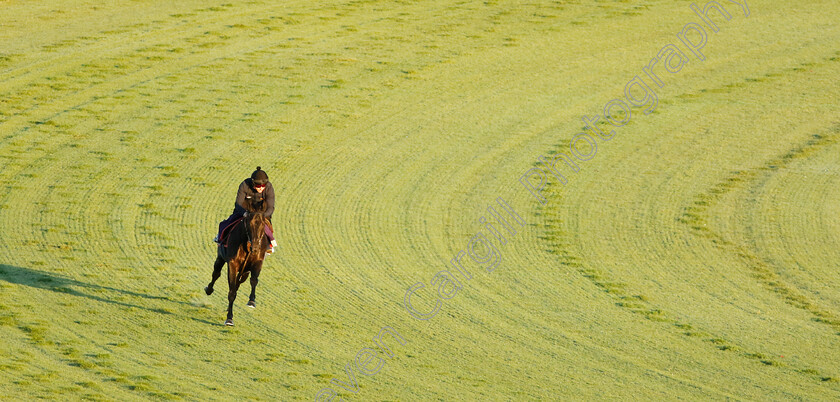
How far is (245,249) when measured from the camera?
10766mm

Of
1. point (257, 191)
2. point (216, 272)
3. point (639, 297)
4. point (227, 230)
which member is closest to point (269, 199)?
point (257, 191)

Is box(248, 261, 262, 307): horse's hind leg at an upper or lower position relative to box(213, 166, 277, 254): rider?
lower

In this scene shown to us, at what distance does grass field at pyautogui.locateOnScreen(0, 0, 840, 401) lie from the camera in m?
10.5

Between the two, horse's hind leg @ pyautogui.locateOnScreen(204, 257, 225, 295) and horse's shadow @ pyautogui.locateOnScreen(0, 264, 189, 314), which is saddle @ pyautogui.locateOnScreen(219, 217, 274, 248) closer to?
horse's hind leg @ pyautogui.locateOnScreen(204, 257, 225, 295)

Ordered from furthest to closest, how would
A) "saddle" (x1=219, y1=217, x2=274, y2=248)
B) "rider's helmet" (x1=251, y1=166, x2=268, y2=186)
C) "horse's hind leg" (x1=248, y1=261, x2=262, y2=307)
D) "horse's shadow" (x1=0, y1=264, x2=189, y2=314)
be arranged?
"horse's shadow" (x1=0, y1=264, x2=189, y2=314), "horse's hind leg" (x1=248, y1=261, x2=262, y2=307), "saddle" (x1=219, y1=217, x2=274, y2=248), "rider's helmet" (x1=251, y1=166, x2=268, y2=186)

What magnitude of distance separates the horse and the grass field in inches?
20.6

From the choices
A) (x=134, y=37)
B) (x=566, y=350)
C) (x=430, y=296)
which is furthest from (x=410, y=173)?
(x=134, y=37)

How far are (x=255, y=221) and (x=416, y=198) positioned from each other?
5.66 m

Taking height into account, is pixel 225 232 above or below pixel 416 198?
above

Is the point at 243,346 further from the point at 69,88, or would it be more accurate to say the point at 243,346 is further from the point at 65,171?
the point at 69,88

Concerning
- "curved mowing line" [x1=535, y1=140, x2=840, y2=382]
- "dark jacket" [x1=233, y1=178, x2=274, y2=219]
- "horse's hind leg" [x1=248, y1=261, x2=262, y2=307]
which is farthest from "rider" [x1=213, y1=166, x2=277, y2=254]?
"curved mowing line" [x1=535, y1=140, x2=840, y2=382]

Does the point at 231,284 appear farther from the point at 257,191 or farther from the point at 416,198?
the point at 416,198

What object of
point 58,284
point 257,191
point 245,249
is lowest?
point 58,284

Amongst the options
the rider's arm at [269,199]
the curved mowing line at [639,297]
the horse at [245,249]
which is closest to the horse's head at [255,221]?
the horse at [245,249]
